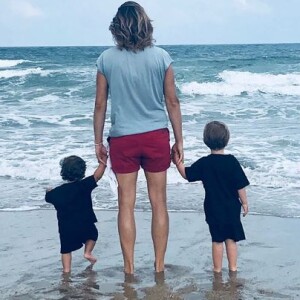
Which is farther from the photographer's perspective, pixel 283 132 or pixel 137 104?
pixel 283 132

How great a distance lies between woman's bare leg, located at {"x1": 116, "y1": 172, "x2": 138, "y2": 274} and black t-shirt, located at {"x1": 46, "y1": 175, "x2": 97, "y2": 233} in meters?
0.22

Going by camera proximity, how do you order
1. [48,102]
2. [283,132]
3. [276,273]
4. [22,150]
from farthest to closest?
[48,102]
[283,132]
[22,150]
[276,273]

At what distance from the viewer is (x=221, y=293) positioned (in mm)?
4133

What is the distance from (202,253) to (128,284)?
3.14 feet

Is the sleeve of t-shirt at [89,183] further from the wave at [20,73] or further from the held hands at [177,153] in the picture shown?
the wave at [20,73]

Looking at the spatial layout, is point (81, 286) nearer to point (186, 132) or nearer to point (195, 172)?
point (195, 172)

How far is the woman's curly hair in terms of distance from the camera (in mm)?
4066

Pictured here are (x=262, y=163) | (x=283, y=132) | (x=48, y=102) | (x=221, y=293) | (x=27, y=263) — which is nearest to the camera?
(x=221, y=293)

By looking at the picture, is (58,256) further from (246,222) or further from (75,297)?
(246,222)

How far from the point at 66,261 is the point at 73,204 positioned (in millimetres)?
413

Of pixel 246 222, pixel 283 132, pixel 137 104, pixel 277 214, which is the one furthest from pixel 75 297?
pixel 283 132

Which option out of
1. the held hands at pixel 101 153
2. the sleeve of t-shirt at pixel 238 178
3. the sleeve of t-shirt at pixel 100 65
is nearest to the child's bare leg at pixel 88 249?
the held hands at pixel 101 153

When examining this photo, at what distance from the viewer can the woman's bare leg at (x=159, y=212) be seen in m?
4.37

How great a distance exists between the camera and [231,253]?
4.50 m
